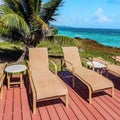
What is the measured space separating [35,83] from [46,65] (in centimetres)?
151

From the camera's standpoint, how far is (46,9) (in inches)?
331

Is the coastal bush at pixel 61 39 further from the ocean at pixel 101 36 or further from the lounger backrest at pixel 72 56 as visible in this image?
the ocean at pixel 101 36

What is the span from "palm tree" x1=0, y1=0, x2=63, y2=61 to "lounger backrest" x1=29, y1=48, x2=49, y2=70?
2.24 metres

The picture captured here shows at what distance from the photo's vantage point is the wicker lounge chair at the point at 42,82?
11.8ft

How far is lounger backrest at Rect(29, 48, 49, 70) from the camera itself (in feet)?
17.9

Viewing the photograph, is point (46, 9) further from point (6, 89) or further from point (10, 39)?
point (6, 89)

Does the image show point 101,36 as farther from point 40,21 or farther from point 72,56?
point 72,56

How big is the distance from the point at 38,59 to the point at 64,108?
217cm

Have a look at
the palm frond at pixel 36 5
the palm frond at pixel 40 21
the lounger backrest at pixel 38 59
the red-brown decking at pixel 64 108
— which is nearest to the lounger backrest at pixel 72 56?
the lounger backrest at pixel 38 59

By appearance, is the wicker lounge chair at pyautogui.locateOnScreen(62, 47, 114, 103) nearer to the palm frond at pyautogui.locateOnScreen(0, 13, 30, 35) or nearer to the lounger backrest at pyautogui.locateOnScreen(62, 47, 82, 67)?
the lounger backrest at pyautogui.locateOnScreen(62, 47, 82, 67)

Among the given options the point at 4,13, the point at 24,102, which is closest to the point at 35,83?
the point at 24,102

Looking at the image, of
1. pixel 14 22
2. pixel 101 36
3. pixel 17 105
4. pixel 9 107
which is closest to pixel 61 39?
pixel 14 22

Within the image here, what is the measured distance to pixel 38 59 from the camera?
219 inches

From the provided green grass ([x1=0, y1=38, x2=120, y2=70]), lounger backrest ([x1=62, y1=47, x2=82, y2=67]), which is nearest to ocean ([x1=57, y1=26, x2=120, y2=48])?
green grass ([x1=0, y1=38, x2=120, y2=70])
